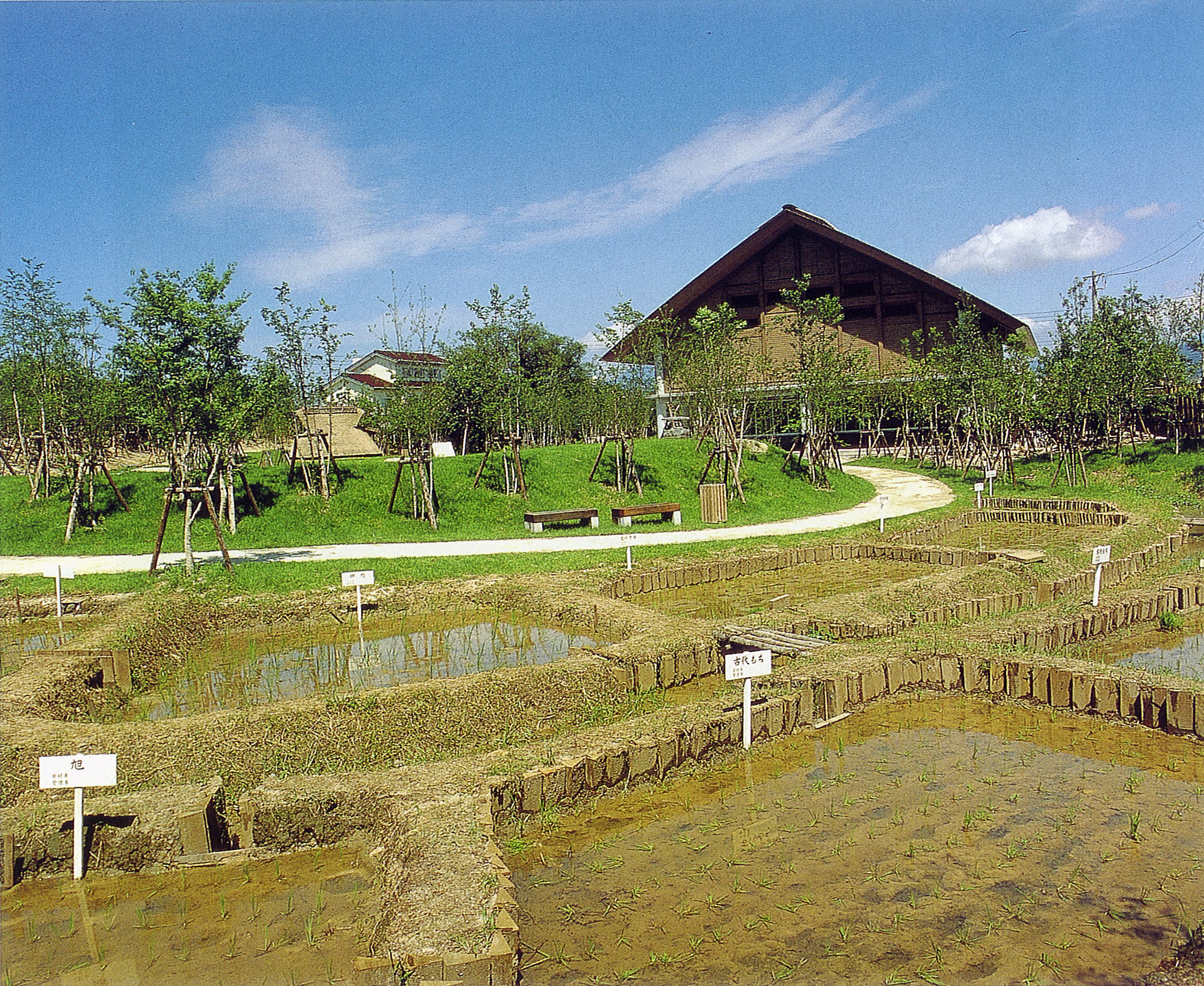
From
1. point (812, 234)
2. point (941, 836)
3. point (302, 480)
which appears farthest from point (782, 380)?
point (941, 836)

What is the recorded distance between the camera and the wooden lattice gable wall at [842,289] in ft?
131

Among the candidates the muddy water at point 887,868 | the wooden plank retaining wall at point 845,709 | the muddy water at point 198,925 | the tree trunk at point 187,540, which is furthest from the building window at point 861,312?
the muddy water at point 198,925

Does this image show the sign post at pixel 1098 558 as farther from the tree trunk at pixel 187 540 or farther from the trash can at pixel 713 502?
the tree trunk at pixel 187 540

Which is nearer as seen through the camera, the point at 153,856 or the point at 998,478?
the point at 153,856

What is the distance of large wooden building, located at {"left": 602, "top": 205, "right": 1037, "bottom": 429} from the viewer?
131 ft

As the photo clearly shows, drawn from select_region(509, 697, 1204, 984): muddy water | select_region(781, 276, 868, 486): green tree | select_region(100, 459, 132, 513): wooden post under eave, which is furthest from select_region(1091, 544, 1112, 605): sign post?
select_region(100, 459, 132, 513): wooden post under eave

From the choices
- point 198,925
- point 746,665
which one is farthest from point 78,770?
point 746,665

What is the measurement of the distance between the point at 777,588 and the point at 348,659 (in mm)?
6848

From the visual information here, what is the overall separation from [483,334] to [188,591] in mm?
22792

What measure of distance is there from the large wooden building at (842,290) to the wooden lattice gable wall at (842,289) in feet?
0.12

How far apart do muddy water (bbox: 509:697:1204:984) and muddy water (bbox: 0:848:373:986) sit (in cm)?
108

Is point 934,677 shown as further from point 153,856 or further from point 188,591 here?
point 188,591

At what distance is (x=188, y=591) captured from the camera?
12.5m

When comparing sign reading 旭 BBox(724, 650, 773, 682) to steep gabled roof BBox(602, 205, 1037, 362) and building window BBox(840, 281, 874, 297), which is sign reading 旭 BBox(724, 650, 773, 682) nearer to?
steep gabled roof BBox(602, 205, 1037, 362)
